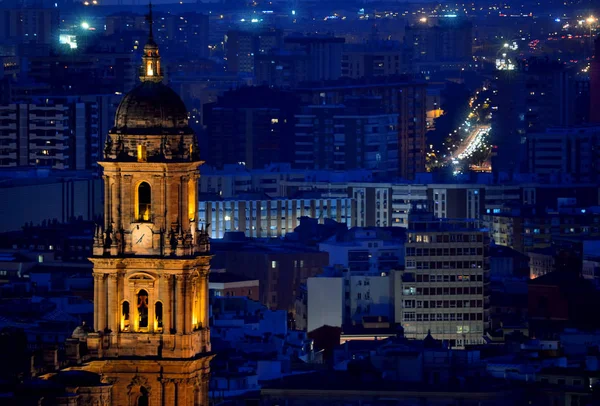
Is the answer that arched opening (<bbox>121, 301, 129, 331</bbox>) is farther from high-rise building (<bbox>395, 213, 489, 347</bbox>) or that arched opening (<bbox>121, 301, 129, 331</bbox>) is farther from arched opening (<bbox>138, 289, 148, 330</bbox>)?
high-rise building (<bbox>395, 213, 489, 347</bbox>)

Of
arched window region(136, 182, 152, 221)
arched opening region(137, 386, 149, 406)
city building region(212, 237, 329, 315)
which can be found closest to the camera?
arched opening region(137, 386, 149, 406)

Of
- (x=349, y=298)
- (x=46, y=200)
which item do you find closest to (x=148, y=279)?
(x=349, y=298)

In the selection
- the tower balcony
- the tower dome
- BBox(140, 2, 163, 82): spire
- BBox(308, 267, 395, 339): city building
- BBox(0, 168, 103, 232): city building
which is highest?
BBox(140, 2, 163, 82): spire

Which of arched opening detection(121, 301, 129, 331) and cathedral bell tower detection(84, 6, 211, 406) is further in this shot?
arched opening detection(121, 301, 129, 331)

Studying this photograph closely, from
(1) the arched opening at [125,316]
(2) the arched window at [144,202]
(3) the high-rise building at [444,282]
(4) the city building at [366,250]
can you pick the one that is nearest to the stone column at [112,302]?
(1) the arched opening at [125,316]

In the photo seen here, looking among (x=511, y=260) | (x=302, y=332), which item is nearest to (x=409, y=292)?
(x=302, y=332)

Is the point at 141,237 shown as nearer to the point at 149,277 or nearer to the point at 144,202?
the point at 144,202

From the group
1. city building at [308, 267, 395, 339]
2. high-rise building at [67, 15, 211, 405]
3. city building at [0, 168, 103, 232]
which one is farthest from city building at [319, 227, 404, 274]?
high-rise building at [67, 15, 211, 405]

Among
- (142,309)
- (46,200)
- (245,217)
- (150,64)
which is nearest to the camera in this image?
(142,309)
